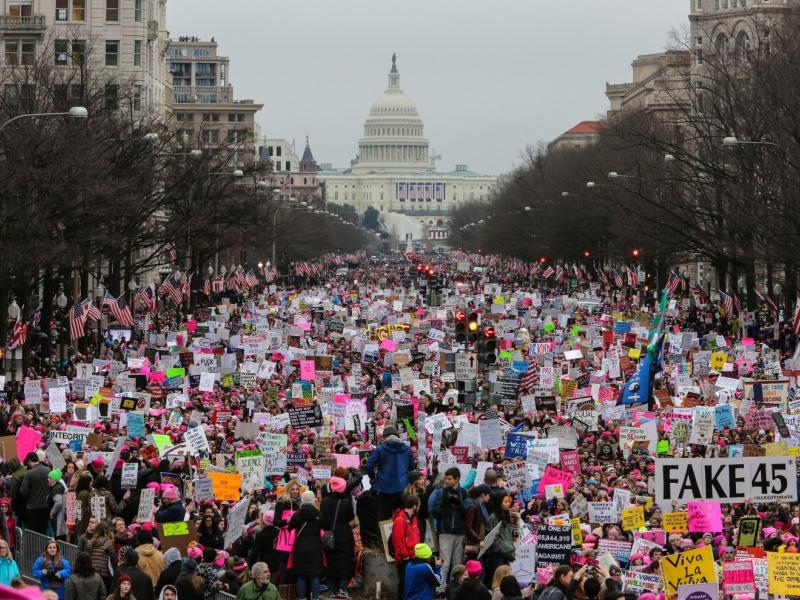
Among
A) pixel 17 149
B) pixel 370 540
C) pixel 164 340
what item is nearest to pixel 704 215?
pixel 164 340

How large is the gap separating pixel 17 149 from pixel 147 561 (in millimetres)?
27967

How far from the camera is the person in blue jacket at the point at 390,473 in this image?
18641 mm

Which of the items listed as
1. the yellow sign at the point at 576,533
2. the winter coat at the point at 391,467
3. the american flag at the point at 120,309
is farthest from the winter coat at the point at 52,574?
the american flag at the point at 120,309

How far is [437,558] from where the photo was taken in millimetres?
18125

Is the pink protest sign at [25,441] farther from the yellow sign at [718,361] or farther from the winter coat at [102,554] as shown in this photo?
the yellow sign at [718,361]

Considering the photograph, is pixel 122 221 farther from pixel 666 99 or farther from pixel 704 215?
pixel 666 99

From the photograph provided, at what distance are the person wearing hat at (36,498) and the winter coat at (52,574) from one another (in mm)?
3703

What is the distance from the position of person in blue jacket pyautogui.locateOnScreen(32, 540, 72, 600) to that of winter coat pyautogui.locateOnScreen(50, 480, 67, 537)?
3.31m

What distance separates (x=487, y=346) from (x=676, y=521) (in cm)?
1951

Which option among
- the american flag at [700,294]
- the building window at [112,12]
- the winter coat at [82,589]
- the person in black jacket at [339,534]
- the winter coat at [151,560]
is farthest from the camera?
the building window at [112,12]

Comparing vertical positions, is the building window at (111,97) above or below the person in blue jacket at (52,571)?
above

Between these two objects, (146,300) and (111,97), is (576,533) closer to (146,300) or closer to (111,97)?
(146,300)

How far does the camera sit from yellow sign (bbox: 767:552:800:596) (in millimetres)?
15609

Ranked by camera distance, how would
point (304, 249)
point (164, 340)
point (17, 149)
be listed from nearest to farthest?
point (17, 149) < point (164, 340) < point (304, 249)
